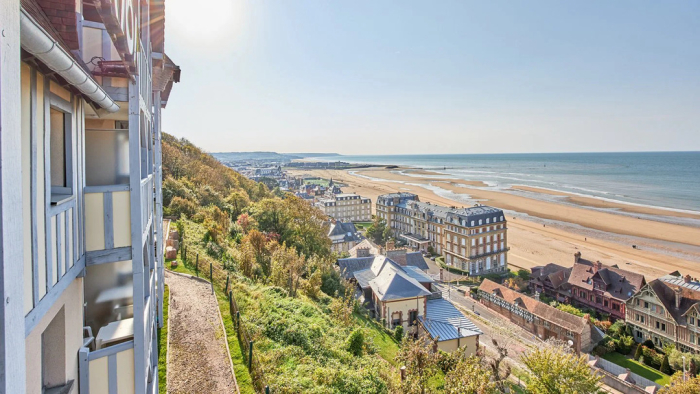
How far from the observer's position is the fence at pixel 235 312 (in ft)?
36.2

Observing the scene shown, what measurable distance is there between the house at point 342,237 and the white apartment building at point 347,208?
16851mm

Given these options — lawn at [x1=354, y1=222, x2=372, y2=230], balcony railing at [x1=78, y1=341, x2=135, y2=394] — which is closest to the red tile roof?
balcony railing at [x1=78, y1=341, x2=135, y2=394]

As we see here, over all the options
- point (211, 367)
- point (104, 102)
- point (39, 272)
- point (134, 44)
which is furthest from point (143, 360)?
point (211, 367)

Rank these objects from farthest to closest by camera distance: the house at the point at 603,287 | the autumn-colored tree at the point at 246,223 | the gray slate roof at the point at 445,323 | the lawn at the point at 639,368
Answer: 1. the autumn-colored tree at the point at 246,223
2. the house at the point at 603,287
3. the gray slate roof at the point at 445,323
4. the lawn at the point at 639,368

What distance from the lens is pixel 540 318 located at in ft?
89.8

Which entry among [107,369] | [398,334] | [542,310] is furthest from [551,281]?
[107,369]

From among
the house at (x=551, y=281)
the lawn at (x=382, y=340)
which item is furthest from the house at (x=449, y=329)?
the house at (x=551, y=281)

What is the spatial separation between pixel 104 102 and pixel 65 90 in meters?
0.41

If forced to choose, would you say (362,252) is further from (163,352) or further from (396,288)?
(163,352)

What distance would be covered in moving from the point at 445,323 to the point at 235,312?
14.8 meters

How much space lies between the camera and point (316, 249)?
30.4 m

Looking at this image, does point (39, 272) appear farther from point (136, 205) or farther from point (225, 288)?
point (225, 288)

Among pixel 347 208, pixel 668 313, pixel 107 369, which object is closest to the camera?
pixel 107 369

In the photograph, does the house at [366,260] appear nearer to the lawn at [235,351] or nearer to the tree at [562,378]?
the lawn at [235,351]
